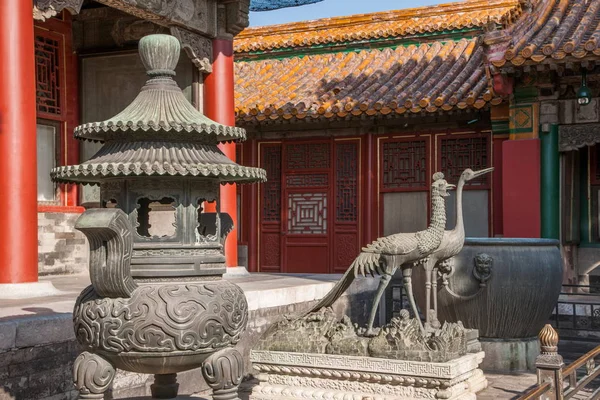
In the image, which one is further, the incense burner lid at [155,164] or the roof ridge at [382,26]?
the roof ridge at [382,26]

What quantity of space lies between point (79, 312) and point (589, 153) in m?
9.12

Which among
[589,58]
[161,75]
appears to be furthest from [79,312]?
[589,58]

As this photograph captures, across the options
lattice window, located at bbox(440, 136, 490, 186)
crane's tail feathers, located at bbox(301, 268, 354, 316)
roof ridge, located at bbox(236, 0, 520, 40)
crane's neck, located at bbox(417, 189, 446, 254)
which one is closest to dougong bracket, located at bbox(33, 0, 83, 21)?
crane's tail feathers, located at bbox(301, 268, 354, 316)

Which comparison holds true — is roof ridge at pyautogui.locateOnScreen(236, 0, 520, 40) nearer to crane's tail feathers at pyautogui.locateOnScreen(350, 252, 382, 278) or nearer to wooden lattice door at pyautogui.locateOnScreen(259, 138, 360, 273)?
wooden lattice door at pyautogui.locateOnScreen(259, 138, 360, 273)

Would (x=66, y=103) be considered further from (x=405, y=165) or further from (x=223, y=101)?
(x=405, y=165)

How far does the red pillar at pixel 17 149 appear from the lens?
7148 millimetres

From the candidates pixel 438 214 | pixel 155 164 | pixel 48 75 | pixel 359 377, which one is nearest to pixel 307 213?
pixel 48 75

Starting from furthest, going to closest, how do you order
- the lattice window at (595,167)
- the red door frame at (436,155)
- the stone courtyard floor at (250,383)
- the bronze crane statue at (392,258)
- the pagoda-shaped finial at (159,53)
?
the red door frame at (436,155) < the lattice window at (595,167) < the stone courtyard floor at (250,383) < the bronze crane statue at (392,258) < the pagoda-shaped finial at (159,53)

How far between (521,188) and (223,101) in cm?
400

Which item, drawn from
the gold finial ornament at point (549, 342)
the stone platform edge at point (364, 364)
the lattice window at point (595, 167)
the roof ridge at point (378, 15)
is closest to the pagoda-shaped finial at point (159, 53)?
the stone platform edge at point (364, 364)

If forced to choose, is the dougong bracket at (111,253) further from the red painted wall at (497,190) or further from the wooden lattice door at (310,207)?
the wooden lattice door at (310,207)

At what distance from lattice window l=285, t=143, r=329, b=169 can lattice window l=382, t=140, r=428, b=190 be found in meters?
1.00

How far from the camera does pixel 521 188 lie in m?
10.9

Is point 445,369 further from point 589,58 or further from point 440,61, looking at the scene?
point 440,61
